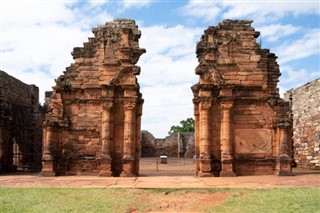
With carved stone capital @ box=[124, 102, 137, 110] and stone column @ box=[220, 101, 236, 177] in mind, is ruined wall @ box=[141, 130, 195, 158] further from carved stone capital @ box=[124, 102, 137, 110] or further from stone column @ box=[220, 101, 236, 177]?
carved stone capital @ box=[124, 102, 137, 110]

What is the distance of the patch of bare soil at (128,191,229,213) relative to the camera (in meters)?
9.11

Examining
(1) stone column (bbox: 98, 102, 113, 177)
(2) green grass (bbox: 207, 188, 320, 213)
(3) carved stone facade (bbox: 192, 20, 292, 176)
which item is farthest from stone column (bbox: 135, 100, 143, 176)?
(2) green grass (bbox: 207, 188, 320, 213)

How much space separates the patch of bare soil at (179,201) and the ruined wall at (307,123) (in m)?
12.7

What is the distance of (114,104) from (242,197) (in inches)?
306

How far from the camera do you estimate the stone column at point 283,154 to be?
50.7 feet

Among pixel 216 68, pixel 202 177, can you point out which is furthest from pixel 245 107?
pixel 202 177

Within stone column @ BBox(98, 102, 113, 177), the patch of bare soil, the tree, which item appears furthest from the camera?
the tree

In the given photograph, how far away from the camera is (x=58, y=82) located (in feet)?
53.9

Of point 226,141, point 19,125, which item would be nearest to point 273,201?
point 226,141

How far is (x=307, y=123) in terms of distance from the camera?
893 inches

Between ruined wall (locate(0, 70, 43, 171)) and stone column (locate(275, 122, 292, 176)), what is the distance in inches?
493

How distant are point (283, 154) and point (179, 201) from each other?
729cm

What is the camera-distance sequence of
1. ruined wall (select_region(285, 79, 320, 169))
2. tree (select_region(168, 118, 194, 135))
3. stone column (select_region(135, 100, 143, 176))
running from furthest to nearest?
1. tree (select_region(168, 118, 194, 135))
2. ruined wall (select_region(285, 79, 320, 169))
3. stone column (select_region(135, 100, 143, 176))

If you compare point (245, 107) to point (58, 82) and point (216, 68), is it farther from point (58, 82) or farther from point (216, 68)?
point (58, 82)
